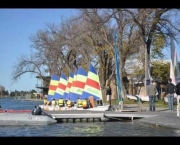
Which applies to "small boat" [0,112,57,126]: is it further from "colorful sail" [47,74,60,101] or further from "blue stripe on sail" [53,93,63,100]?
"colorful sail" [47,74,60,101]

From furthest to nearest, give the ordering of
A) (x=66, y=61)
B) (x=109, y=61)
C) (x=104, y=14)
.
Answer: (x=66, y=61)
(x=109, y=61)
(x=104, y=14)

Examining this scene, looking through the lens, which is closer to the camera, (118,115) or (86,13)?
(118,115)

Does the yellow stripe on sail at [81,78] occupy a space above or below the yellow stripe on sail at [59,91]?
above

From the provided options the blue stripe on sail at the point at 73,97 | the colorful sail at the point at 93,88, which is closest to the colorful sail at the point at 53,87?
the blue stripe on sail at the point at 73,97

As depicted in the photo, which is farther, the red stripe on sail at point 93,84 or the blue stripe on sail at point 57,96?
the blue stripe on sail at point 57,96

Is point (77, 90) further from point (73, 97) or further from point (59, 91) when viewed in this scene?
point (59, 91)

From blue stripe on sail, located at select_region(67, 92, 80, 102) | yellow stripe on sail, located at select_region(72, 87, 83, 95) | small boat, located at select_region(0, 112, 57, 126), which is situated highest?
yellow stripe on sail, located at select_region(72, 87, 83, 95)

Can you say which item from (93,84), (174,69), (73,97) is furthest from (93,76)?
(174,69)

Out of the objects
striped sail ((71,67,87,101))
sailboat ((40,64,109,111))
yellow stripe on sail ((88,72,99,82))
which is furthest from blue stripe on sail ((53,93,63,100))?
yellow stripe on sail ((88,72,99,82))

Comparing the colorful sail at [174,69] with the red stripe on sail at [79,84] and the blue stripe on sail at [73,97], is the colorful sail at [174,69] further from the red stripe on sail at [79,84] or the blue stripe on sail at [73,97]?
the blue stripe on sail at [73,97]
